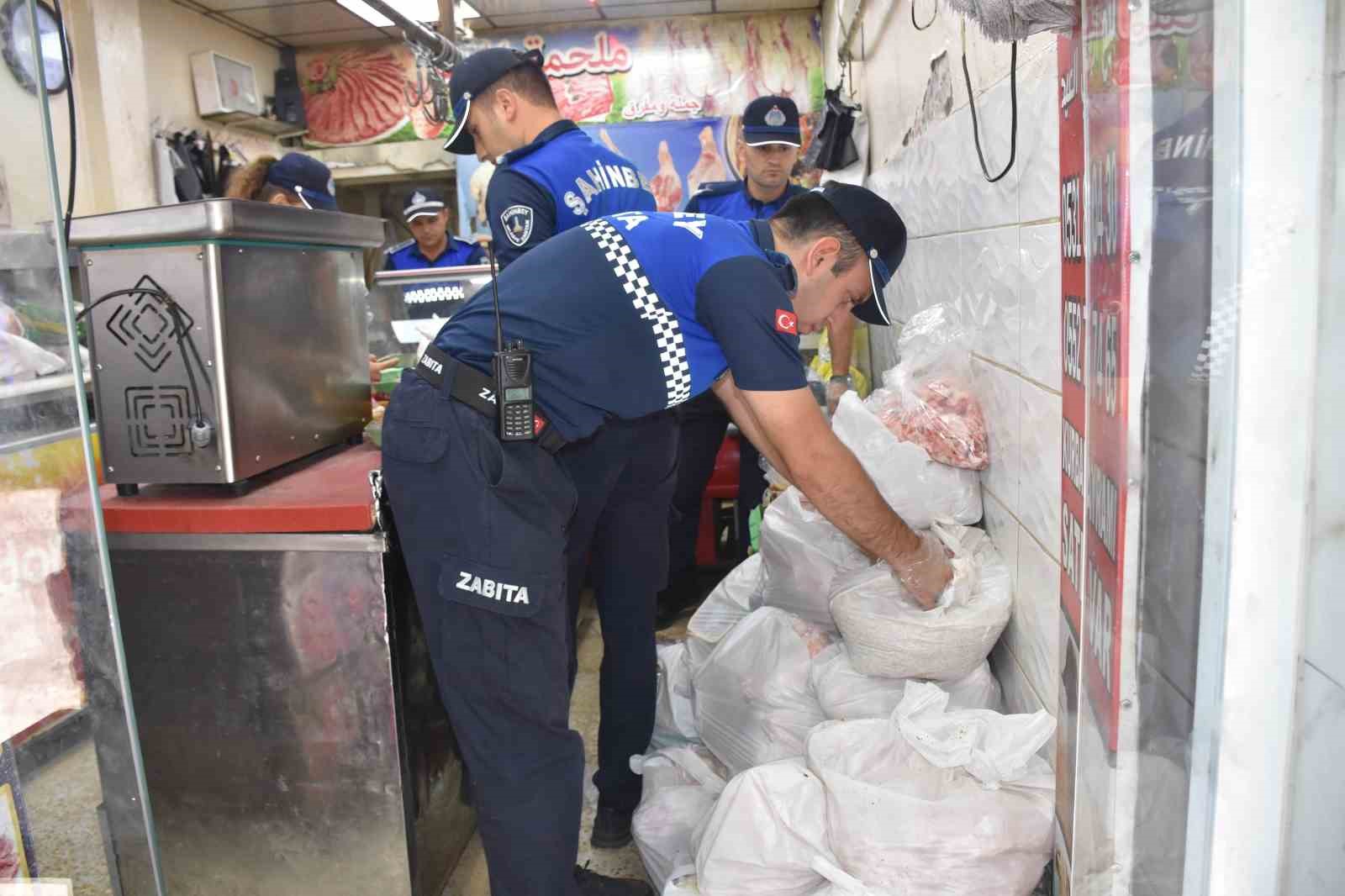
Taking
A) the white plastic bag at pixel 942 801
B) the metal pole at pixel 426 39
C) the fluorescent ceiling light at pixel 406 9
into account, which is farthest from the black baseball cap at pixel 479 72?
the fluorescent ceiling light at pixel 406 9

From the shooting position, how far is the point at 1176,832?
71 cm

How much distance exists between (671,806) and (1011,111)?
4.76 feet

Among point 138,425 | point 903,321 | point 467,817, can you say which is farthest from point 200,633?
point 903,321

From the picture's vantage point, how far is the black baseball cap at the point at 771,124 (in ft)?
10.9

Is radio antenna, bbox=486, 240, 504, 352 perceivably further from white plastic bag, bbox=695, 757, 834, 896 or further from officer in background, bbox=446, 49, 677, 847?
white plastic bag, bbox=695, 757, 834, 896

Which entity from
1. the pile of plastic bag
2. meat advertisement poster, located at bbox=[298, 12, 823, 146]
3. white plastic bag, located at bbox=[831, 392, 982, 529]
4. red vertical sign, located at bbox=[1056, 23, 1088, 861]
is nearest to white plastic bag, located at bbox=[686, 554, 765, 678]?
the pile of plastic bag

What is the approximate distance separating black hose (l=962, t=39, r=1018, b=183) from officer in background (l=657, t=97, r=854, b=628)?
1.32 meters

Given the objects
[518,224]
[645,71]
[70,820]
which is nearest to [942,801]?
[70,820]

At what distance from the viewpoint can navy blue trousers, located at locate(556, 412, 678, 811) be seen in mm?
1675

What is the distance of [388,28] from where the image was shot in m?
6.07

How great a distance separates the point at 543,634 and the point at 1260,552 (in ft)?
3.50

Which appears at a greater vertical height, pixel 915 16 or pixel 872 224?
pixel 915 16

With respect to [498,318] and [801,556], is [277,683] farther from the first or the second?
[801,556]

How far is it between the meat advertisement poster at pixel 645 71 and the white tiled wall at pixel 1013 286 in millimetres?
3802
